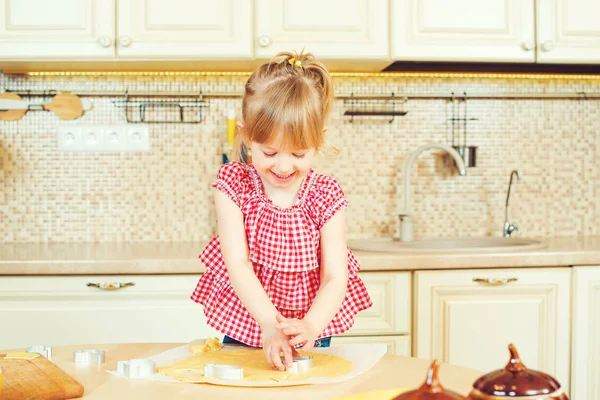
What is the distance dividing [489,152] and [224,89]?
1.01 metres

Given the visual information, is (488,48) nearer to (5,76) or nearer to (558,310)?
(558,310)

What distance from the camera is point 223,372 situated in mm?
973

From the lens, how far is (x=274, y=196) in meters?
1.40

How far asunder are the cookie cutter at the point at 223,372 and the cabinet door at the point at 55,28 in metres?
1.54

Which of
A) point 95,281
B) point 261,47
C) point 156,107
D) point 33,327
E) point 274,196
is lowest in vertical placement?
point 33,327

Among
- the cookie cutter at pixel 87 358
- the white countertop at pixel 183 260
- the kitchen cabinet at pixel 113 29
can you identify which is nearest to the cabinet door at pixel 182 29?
the kitchen cabinet at pixel 113 29

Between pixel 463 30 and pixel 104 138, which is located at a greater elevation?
pixel 463 30

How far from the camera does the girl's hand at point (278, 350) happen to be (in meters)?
1.01

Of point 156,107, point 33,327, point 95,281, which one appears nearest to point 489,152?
point 156,107

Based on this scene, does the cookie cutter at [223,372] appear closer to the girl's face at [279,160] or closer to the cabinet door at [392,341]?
the girl's face at [279,160]

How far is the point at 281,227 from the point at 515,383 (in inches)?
33.4

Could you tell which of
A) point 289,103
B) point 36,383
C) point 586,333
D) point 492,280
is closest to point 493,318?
point 492,280

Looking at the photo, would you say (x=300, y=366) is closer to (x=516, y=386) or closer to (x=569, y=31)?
(x=516, y=386)

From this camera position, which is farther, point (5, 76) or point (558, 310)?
point (5, 76)
